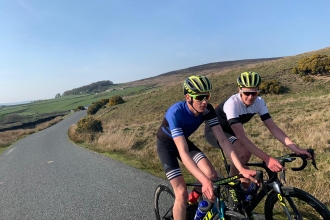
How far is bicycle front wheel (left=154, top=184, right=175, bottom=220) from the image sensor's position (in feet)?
13.4

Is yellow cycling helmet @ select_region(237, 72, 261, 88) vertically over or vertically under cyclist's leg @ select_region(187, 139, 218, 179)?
over

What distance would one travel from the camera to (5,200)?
664cm

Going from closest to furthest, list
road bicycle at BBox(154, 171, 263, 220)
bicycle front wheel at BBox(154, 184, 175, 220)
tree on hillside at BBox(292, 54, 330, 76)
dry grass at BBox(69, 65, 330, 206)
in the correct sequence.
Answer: road bicycle at BBox(154, 171, 263, 220) < bicycle front wheel at BBox(154, 184, 175, 220) < dry grass at BBox(69, 65, 330, 206) < tree on hillside at BBox(292, 54, 330, 76)

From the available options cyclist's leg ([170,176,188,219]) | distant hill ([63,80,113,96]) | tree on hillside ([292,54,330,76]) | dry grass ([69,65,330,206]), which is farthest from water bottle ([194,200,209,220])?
distant hill ([63,80,113,96])

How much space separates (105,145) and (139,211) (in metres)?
8.23

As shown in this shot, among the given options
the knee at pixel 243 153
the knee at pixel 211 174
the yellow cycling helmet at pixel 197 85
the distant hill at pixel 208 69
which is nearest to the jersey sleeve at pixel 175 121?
the yellow cycling helmet at pixel 197 85

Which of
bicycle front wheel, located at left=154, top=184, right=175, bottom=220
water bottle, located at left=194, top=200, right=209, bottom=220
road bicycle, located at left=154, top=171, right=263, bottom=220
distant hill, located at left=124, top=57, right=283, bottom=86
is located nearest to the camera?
road bicycle, located at left=154, top=171, right=263, bottom=220

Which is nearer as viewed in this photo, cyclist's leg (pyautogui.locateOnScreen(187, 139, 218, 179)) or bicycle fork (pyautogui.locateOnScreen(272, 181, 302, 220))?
bicycle fork (pyautogui.locateOnScreen(272, 181, 302, 220))

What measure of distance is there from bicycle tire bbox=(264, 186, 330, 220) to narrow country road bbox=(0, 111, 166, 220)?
2215mm

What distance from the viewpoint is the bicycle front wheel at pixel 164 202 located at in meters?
4.07

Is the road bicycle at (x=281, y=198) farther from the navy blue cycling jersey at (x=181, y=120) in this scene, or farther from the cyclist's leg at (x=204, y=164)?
the navy blue cycling jersey at (x=181, y=120)

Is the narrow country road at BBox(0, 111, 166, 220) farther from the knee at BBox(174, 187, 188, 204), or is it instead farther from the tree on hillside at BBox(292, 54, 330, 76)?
the tree on hillside at BBox(292, 54, 330, 76)

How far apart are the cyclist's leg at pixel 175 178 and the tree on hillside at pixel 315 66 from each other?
3773 centimetres

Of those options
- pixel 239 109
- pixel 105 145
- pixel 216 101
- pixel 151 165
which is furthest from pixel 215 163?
pixel 216 101
